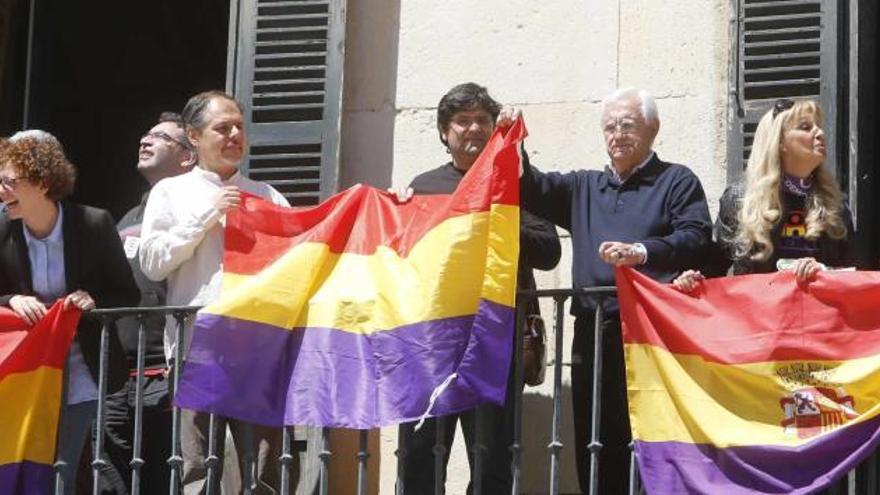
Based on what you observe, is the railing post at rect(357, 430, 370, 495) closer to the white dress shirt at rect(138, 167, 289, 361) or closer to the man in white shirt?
the man in white shirt

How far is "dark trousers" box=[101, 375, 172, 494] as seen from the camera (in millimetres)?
9898

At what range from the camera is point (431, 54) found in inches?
419

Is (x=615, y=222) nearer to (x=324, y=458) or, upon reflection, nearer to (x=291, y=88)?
(x=324, y=458)

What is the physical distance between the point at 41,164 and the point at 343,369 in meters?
1.46

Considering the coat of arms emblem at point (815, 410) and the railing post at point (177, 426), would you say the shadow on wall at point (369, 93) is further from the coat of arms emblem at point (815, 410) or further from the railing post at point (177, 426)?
the coat of arms emblem at point (815, 410)

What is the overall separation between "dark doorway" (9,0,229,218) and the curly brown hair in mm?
3326

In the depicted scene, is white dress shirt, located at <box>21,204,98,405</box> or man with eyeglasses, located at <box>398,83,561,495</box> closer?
man with eyeglasses, located at <box>398,83,561,495</box>

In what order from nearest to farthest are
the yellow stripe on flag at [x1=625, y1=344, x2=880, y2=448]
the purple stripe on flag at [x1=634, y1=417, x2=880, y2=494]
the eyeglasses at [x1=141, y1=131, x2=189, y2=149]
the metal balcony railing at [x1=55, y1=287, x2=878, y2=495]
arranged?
the purple stripe on flag at [x1=634, y1=417, x2=880, y2=494]
the yellow stripe on flag at [x1=625, y1=344, x2=880, y2=448]
the metal balcony railing at [x1=55, y1=287, x2=878, y2=495]
the eyeglasses at [x1=141, y1=131, x2=189, y2=149]

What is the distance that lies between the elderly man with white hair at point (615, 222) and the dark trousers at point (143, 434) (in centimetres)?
166

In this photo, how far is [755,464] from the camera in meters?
8.78

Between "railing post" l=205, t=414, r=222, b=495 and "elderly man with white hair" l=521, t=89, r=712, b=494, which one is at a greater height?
"elderly man with white hair" l=521, t=89, r=712, b=494

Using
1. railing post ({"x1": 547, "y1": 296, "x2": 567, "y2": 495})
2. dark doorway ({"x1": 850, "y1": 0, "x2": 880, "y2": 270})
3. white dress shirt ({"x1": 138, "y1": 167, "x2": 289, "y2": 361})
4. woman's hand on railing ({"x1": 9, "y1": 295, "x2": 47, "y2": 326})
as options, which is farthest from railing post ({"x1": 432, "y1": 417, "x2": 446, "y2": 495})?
dark doorway ({"x1": 850, "y1": 0, "x2": 880, "y2": 270})

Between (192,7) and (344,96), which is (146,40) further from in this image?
(344,96)

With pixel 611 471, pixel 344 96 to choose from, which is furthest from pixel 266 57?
pixel 611 471
